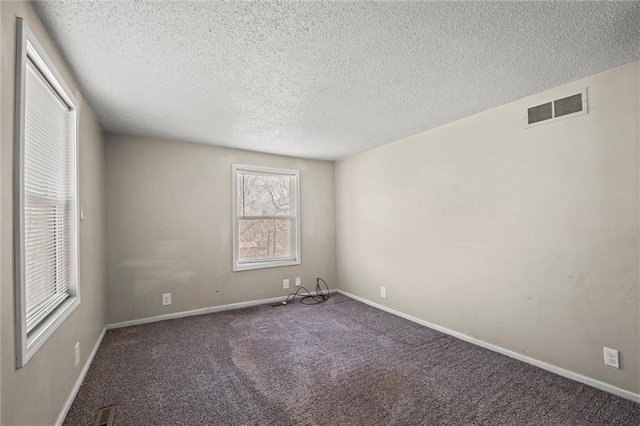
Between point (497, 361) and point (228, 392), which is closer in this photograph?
point (228, 392)

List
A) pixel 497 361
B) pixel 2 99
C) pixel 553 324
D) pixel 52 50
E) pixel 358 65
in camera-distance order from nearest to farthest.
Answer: pixel 2 99, pixel 52 50, pixel 358 65, pixel 553 324, pixel 497 361

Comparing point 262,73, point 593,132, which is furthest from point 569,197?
point 262,73

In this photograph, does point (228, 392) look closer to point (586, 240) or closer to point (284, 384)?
point (284, 384)

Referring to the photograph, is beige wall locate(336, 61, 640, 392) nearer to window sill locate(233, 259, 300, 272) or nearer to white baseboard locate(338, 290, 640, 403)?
white baseboard locate(338, 290, 640, 403)

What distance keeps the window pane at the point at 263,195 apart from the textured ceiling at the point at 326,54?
1392mm

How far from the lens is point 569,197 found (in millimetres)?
2195

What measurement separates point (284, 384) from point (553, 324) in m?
2.15

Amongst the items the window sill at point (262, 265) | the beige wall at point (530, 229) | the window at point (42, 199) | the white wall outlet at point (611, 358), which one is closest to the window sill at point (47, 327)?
the window at point (42, 199)

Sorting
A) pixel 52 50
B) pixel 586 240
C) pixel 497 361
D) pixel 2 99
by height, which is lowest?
pixel 497 361

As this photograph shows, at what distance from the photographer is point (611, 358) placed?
198cm

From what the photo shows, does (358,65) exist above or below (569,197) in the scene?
above

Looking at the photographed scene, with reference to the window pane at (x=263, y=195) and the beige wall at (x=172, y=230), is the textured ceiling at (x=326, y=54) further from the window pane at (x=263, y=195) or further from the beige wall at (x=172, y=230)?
the window pane at (x=263, y=195)

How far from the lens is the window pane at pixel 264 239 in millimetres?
4141

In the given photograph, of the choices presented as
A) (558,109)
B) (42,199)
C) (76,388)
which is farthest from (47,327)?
(558,109)
